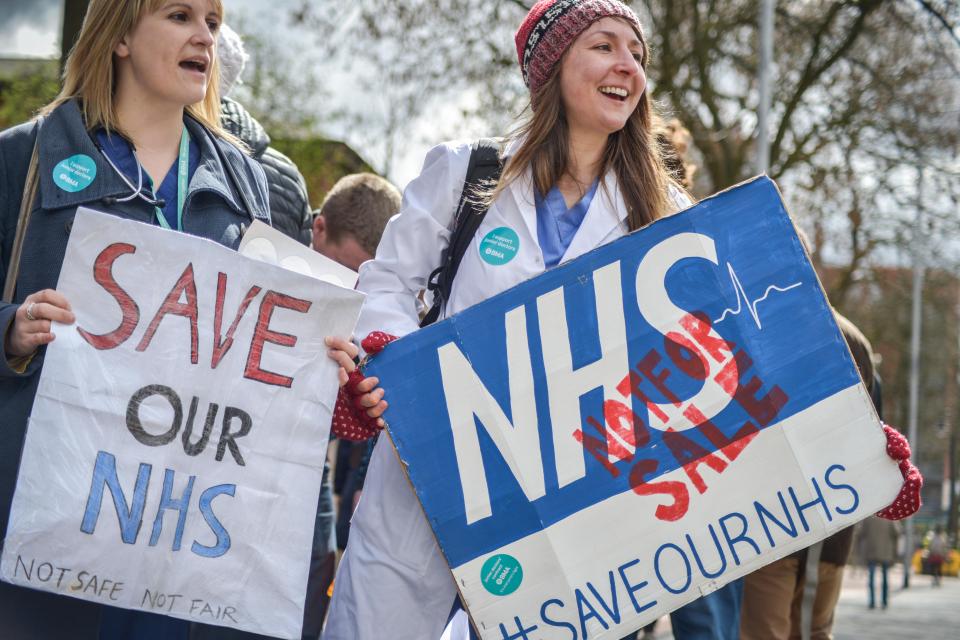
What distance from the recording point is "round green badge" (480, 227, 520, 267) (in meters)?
3.02

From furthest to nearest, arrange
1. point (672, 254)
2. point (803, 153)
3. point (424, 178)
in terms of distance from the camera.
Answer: point (803, 153) → point (424, 178) → point (672, 254)

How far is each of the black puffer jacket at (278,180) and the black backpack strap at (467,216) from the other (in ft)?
2.81

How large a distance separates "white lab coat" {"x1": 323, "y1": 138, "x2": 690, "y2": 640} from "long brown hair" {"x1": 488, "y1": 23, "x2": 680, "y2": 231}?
0.04 metres

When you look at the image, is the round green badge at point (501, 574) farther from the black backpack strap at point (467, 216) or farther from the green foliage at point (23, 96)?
the green foliage at point (23, 96)

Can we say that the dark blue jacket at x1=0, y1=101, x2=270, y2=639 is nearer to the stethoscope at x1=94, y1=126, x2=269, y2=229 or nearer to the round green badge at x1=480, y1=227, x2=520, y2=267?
the stethoscope at x1=94, y1=126, x2=269, y2=229

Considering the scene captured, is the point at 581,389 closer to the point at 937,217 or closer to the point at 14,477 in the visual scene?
the point at 14,477

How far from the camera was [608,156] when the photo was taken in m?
3.22

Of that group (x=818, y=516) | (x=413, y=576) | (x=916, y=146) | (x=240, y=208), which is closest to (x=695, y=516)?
(x=818, y=516)

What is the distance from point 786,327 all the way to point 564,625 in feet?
2.77

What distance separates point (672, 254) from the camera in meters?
2.89

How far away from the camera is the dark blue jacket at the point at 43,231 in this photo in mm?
2533

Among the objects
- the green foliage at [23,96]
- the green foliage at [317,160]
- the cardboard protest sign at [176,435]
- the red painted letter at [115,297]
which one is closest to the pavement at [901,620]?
the cardboard protest sign at [176,435]

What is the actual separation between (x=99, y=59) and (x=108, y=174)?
32 cm

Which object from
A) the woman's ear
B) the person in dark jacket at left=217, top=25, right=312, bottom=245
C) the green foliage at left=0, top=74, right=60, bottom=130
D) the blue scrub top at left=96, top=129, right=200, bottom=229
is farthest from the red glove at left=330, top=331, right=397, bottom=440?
the green foliage at left=0, top=74, right=60, bottom=130
